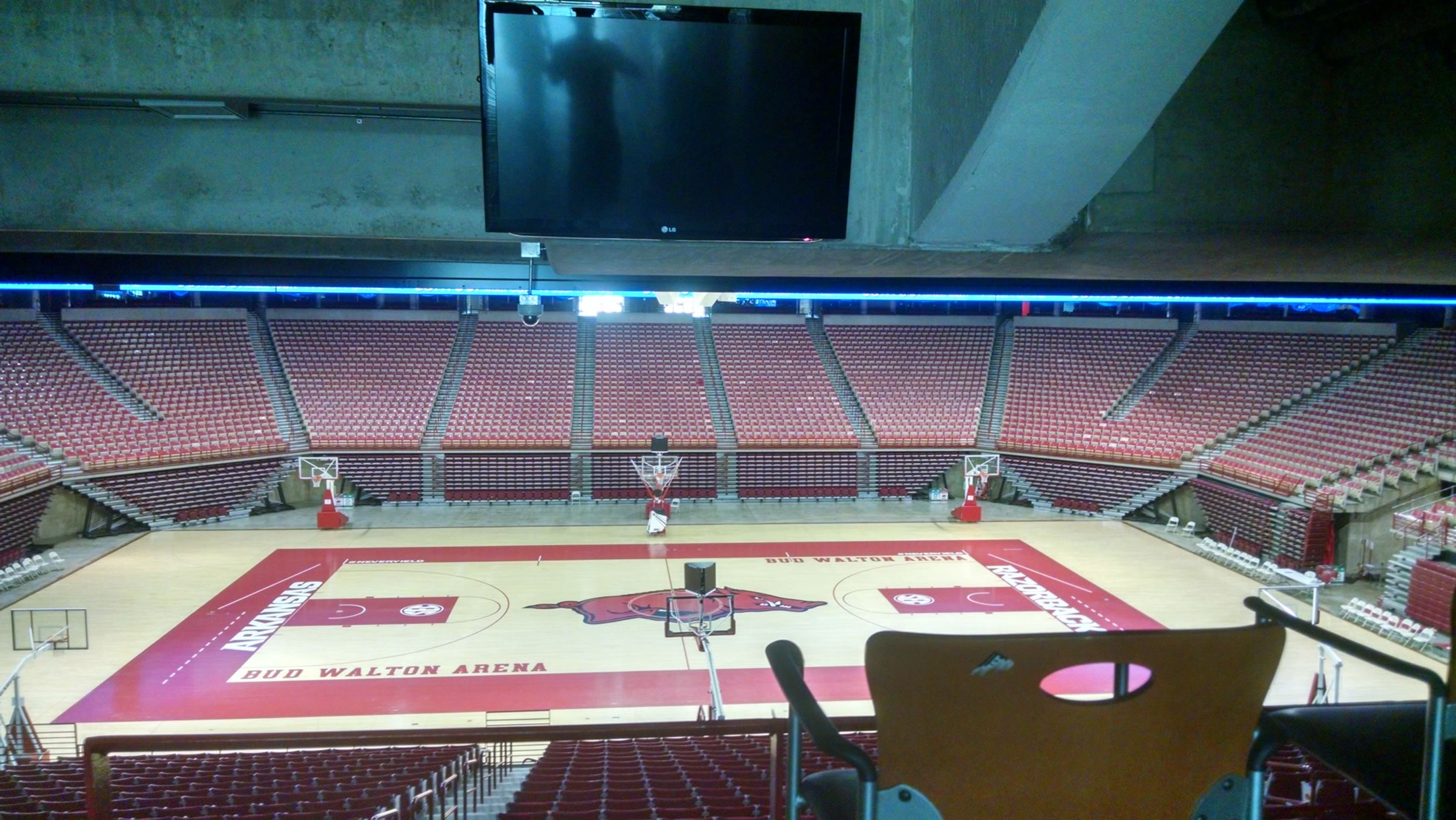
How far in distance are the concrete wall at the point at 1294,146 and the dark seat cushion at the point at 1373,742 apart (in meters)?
2.38

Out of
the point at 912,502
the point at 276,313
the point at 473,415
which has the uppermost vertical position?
the point at 276,313

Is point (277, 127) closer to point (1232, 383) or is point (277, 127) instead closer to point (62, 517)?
point (62, 517)

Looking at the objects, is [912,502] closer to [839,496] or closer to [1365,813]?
[839,496]

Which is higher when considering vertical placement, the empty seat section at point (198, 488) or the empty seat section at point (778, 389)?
the empty seat section at point (778, 389)

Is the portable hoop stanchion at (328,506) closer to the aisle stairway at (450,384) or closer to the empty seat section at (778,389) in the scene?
the aisle stairway at (450,384)

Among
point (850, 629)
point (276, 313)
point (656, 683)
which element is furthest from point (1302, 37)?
point (276, 313)

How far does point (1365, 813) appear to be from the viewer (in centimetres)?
239

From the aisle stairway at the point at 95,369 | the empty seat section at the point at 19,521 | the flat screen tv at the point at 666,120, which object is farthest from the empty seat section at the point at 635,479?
the flat screen tv at the point at 666,120

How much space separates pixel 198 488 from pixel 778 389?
14.1m

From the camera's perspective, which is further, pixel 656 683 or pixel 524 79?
pixel 656 683

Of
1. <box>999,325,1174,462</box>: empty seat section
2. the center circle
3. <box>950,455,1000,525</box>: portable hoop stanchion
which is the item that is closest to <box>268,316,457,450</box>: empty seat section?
the center circle

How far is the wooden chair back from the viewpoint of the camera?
1156 millimetres

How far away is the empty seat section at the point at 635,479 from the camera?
818 inches

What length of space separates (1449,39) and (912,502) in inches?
709
